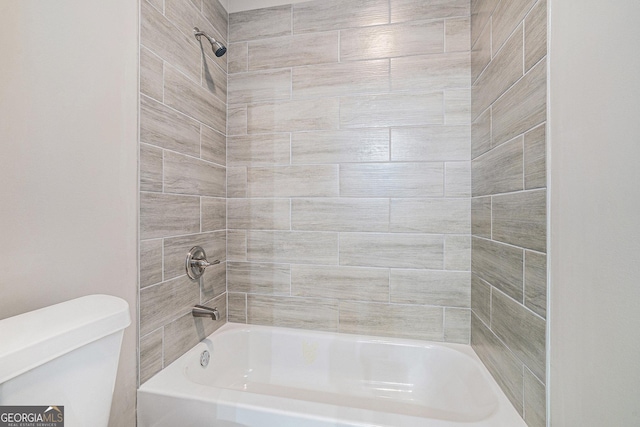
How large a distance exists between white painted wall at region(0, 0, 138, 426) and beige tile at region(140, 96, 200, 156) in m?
0.05

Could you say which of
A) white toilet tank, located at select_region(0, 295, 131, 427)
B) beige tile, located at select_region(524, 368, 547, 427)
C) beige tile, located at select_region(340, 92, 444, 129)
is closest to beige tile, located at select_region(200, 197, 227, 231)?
white toilet tank, located at select_region(0, 295, 131, 427)

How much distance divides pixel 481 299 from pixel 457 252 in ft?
0.88

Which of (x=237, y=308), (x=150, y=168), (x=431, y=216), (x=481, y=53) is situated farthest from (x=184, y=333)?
(x=481, y=53)

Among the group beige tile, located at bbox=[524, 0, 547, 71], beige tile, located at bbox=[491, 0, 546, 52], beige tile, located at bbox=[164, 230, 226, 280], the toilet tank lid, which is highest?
beige tile, located at bbox=[491, 0, 546, 52]

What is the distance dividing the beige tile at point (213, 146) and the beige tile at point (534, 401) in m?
1.70

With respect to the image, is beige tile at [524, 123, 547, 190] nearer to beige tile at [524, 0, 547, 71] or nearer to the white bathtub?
beige tile at [524, 0, 547, 71]

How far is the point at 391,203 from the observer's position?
1574 millimetres

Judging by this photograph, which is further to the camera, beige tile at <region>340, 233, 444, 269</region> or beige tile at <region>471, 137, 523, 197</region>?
beige tile at <region>340, 233, 444, 269</region>

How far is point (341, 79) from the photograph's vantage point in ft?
5.36

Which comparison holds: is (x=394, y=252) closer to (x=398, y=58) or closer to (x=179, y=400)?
(x=398, y=58)

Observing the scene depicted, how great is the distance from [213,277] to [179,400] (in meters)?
0.68

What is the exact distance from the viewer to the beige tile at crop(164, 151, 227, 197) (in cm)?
129

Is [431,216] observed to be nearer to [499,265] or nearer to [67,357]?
[499,265]

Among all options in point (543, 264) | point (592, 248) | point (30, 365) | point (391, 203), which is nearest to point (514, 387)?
point (543, 264)
